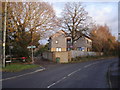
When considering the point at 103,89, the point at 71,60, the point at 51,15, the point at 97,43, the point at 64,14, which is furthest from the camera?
the point at 97,43

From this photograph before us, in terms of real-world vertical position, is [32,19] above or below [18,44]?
above

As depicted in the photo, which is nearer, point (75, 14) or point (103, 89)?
point (103, 89)

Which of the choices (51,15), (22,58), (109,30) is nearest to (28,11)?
(51,15)

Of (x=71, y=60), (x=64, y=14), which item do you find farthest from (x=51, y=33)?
(x=64, y=14)

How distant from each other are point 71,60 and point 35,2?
41.1ft

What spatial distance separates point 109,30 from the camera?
190 ft

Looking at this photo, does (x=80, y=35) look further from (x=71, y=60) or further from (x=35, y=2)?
(x=35, y=2)

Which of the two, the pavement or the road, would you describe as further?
the road

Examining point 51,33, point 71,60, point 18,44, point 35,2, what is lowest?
point 71,60

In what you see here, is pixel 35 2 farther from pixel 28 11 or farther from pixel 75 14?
pixel 75 14

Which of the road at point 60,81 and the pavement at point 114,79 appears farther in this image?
the road at point 60,81

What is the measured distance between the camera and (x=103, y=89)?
786 centimetres

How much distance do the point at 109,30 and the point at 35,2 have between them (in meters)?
39.7

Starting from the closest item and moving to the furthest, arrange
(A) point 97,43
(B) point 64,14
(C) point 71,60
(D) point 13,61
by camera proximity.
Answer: (D) point 13,61 < (C) point 71,60 < (B) point 64,14 < (A) point 97,43
